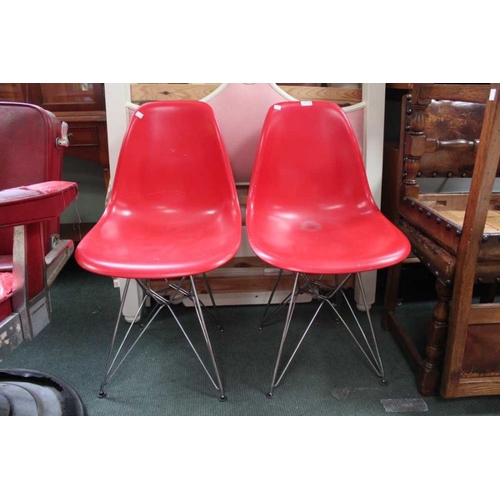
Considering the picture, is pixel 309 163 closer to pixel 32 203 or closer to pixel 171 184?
pixel 171 184

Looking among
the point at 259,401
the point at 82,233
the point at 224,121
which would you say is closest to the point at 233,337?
the point at 259,401

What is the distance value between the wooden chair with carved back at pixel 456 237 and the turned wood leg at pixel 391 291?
18mm

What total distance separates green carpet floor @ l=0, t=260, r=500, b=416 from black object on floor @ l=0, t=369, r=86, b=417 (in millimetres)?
55

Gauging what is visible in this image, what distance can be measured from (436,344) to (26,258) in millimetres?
1130

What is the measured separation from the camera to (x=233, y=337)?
170 cm

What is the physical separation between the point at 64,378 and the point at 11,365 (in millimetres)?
219

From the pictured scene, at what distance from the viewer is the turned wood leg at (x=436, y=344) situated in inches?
49.0

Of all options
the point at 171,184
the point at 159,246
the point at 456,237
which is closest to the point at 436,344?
the point at 456,237

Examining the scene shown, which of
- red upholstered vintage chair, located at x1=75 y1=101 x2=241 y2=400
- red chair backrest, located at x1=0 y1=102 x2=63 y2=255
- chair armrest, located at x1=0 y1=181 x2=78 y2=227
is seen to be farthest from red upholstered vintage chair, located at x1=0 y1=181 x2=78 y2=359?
red upholstered vintage chair, located at x1=75 y1=101 x2=241 y2=400

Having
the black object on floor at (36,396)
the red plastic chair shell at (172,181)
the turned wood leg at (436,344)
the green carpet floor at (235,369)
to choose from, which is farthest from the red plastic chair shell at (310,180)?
the black object on floor at (36,396)

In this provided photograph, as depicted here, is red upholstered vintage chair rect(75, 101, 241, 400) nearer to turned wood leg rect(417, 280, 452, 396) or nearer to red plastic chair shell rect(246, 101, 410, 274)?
red plastic chair shell rect(246, 101, 410, 274)

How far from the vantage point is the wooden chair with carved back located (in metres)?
1.11

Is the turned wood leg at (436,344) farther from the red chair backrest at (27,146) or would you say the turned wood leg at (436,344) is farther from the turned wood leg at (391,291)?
the red chair backrest at (27,146)

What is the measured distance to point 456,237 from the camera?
1187mm
